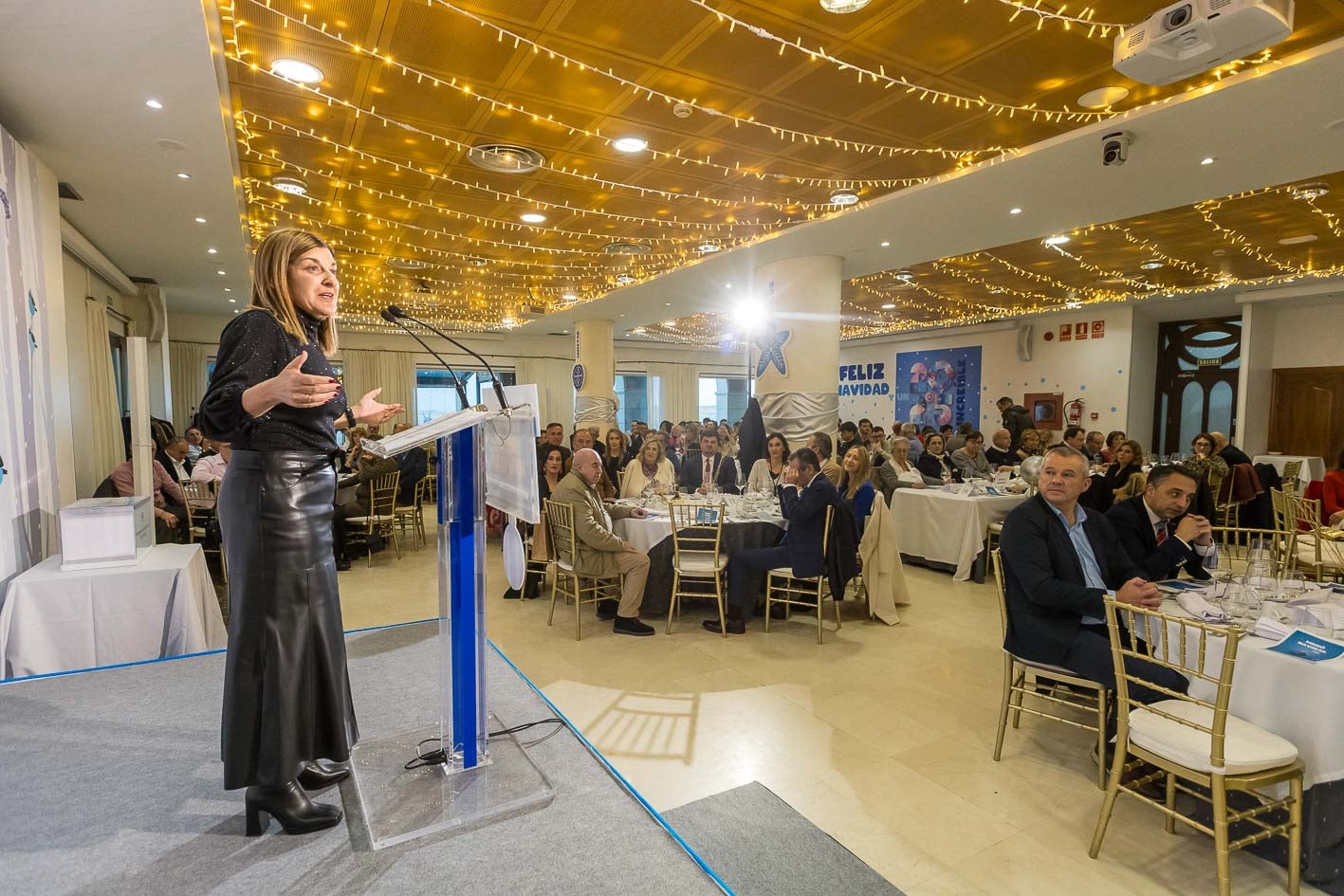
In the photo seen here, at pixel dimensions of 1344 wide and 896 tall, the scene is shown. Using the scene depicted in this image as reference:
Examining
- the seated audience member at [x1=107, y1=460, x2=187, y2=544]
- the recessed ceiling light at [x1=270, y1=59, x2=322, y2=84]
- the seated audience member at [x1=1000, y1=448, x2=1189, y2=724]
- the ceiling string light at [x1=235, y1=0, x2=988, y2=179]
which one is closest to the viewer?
the seated audience member at [x1=1000, y1=448, x2=1189, y2=724]

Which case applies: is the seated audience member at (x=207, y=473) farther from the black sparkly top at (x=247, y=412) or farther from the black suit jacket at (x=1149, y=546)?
the black suit jacket at (x=1149, y=546)

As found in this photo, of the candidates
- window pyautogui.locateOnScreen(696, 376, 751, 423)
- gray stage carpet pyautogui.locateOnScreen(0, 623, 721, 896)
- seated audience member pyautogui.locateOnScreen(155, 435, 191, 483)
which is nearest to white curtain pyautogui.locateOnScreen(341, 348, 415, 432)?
window pyautogui.locateOnScreen(696, 376, 751, 423)

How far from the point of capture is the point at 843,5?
344cm

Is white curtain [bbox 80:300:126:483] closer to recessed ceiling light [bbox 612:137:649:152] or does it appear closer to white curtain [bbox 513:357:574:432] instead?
recessed ceiling light [bbox 612:137:649:152]

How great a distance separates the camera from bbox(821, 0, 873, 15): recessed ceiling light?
341cm

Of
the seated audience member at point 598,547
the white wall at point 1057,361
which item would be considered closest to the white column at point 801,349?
the seated audience member at point 598,547

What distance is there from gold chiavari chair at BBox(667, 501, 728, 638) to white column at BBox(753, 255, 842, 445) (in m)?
3.27

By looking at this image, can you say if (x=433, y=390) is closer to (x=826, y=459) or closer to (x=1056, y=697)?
Result: (x=826, y=459)

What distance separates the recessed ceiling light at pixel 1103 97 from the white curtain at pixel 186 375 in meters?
15.0

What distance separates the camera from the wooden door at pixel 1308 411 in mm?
11797

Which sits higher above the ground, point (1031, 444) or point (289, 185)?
point (289, 185)

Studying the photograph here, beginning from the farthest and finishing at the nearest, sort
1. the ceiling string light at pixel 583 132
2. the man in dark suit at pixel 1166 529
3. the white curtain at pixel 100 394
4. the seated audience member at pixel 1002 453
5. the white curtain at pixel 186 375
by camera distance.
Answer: the white curtain at pixel 186 375
the seated audience member at pixel 1002 453
the white curtain at pixel 100 394
the ceiling string light at pixel 583 132
the man in dark suit at pixel 1166 529

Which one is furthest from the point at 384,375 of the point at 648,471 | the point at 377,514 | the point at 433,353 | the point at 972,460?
the point at 433,353

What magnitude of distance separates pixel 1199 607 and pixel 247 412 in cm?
331
